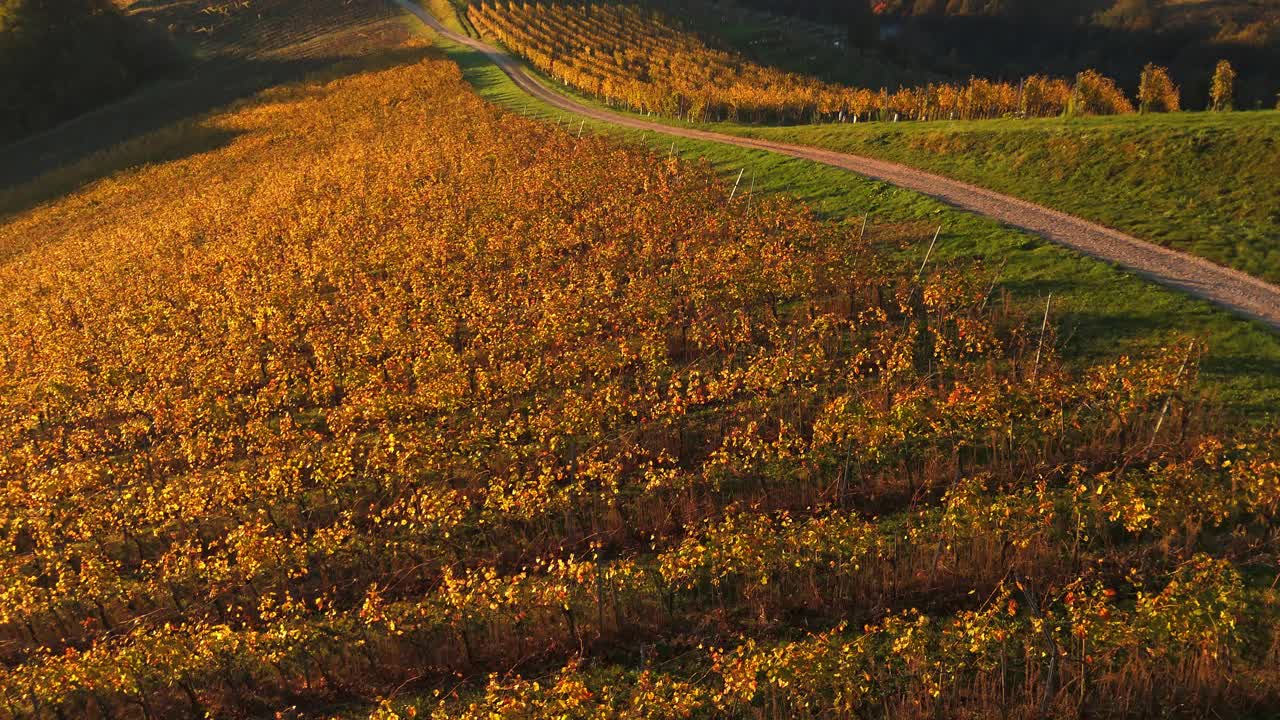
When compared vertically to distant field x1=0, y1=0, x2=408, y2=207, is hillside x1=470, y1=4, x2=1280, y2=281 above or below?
below

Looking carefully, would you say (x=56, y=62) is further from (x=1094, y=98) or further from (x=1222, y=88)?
(x=1222, y=88)

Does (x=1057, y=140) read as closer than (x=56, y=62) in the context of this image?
Yes

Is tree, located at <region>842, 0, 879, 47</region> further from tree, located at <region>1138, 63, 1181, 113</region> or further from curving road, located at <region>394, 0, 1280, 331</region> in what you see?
tree, located at <region>1138, 63, 1181, 113</region>

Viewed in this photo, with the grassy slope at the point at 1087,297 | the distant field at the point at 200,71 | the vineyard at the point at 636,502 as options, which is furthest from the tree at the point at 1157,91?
the distant field at the point at 200,71

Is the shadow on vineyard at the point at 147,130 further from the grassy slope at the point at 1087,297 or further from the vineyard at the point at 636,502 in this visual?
the grassy slope at the point at 1087,297

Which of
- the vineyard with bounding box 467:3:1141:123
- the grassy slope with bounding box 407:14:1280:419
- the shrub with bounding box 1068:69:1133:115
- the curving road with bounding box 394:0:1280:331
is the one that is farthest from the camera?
the vineyard with bounding box 467:3:1141:123

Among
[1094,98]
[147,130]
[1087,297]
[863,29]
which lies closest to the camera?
[1087,297]

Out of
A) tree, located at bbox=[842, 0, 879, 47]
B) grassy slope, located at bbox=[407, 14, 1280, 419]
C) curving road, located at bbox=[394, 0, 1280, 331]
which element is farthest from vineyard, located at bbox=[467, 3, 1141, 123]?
tree, located at bbox=[842, 0, 879, 47]

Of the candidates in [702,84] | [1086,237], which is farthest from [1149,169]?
[702,84]
